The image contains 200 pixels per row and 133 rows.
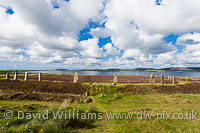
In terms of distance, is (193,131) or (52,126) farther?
(193,131)

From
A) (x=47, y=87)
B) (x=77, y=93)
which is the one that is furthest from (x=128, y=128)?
(x=47, y=87)

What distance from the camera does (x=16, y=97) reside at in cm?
1847

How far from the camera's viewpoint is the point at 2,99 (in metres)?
17.5

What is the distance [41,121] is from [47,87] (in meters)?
20.5

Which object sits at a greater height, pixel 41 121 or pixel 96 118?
pixel 41 121

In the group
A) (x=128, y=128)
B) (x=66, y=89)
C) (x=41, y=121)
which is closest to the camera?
(x=41, y=121)

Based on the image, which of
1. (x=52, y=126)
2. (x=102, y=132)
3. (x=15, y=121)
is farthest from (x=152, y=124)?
(x=15, y=121)

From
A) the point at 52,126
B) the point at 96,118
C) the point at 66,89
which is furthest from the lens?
the point at 66,89

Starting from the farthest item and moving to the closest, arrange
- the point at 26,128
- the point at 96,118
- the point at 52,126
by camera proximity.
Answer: the point at 96,118, the point at 52,126, the point at 26,128

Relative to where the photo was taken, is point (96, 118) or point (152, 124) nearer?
point (152, 124)

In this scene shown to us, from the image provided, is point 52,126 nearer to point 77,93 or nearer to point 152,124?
point 152,124

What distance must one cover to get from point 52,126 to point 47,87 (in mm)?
21323

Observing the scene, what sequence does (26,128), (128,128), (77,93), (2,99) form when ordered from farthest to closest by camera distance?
(77,93) → (2,99) → (128,128) → (26,128)

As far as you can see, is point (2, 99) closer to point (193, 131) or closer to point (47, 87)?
point (47, 87)
